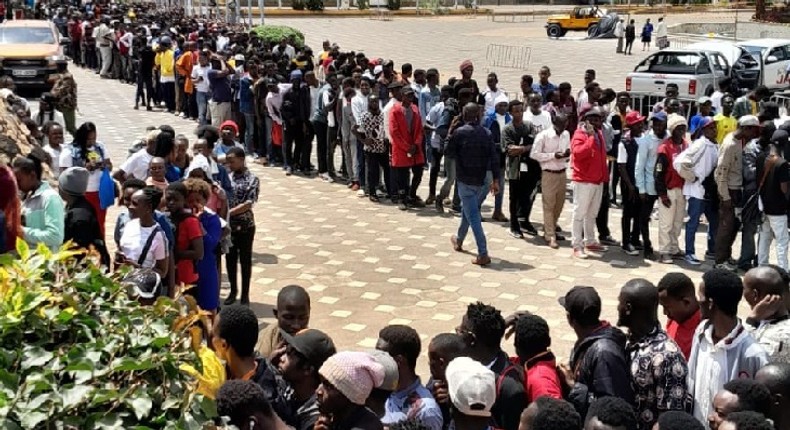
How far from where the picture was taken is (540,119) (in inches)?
471

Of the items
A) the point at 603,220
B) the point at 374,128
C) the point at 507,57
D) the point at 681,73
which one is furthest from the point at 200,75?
the point at 507,57

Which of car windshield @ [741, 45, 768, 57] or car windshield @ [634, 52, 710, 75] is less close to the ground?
car windshield @ [741, 45, 768, 57]

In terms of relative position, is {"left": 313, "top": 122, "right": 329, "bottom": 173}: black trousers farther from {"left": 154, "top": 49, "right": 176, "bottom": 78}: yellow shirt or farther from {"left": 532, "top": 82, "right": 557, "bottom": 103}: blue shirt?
{"left": 154, "top": 49, "right": 176, "bottom": 78}: yellow shirt

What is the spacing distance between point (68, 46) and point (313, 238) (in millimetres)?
21891

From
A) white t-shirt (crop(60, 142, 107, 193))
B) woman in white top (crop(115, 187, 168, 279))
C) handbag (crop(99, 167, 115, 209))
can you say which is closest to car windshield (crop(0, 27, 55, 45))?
white t-shirt (crop(60, 142, 107, 193))

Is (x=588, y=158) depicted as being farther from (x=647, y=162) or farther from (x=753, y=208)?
(x=753, y=208)

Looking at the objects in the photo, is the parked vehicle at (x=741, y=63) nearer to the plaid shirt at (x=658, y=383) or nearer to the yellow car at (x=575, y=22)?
the plaid shirt at (x=658, y=383)

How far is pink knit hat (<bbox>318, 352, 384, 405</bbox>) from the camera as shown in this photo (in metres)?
4.11

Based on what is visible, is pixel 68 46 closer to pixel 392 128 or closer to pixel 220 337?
pixel 392 128

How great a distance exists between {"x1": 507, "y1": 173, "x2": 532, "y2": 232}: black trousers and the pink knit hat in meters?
7.38

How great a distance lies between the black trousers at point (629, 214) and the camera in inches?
423

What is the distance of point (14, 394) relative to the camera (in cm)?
283

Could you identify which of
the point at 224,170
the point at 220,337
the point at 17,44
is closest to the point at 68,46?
the point at 17,44

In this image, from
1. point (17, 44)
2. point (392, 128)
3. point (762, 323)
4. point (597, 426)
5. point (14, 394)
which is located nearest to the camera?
point (14, 394)
